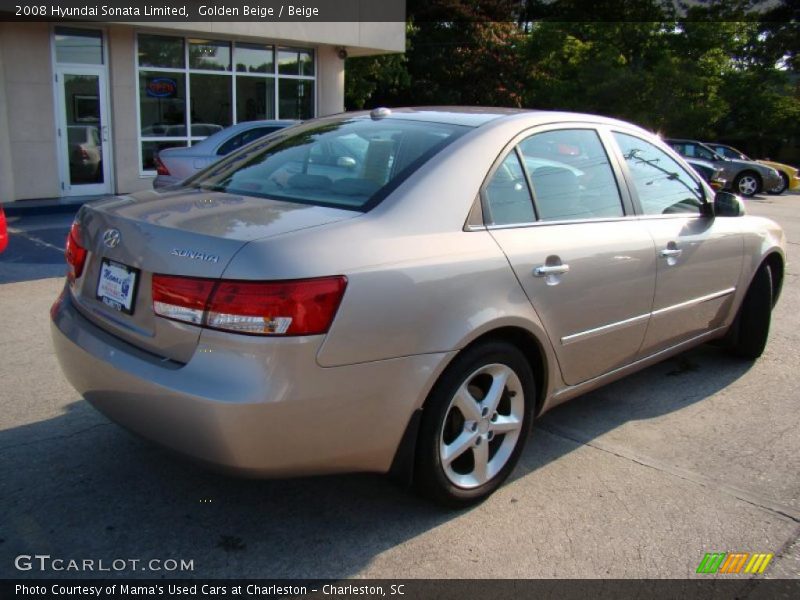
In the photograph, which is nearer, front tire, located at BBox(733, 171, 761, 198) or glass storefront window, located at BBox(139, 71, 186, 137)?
glass storefront window, located at BBox(139, 71, 186, 137)

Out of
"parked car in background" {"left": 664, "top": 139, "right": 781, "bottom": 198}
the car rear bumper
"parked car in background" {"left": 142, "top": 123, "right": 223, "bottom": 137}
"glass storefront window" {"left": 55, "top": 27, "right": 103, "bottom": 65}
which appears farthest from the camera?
"parked car in background" {"left": 664, "top": 139, "right": 781, "bottom": 198}

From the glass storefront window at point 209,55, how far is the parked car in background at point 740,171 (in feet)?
42.2

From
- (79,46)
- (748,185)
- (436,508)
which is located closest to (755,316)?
(436,508)

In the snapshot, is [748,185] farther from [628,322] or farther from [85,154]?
[628,322]

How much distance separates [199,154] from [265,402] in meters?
7.46

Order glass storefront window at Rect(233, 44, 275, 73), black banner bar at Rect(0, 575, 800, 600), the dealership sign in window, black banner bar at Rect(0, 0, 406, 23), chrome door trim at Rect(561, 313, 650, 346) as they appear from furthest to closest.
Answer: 1. glass storefront window at Rect(233, 44, 275, 73)
2. the dealership sign in window
3. black banner bar at Rect(0, 0, 406, 23)
4. chrome door trim at Rect(561, 313, 650, 346)
5. black banner bar at Rect(0, 575, 800, 600)

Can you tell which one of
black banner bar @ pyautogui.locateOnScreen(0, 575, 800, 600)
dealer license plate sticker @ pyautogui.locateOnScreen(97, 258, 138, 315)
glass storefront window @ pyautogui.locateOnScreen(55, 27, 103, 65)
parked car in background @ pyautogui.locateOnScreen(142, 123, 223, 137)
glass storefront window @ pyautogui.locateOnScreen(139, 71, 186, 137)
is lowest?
black banner bar @ pyautogui.locateOnScreen(0, 575, 800, 600)

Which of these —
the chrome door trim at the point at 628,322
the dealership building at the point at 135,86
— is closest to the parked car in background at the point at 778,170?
the dealership building at the point at 135,86

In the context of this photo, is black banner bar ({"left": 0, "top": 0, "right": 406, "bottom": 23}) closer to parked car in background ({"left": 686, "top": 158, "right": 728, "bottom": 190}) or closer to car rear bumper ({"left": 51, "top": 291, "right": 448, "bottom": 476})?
parked car in background ({"left": 686, "top": 158, "right": 728, "bottom": 190})

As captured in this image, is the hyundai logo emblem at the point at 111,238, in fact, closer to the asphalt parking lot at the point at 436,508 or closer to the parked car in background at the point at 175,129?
the asphalt parking lot at the point at 436,508

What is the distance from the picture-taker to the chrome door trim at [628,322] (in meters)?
3.41

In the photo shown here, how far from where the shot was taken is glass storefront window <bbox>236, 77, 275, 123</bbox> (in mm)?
16312

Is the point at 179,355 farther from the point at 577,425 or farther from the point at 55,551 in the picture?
the point at 577,425

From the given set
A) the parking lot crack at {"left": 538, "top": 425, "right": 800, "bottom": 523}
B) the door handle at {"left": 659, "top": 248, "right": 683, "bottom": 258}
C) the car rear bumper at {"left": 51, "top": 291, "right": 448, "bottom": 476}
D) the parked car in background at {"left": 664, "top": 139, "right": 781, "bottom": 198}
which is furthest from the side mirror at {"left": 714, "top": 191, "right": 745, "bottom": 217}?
the parked car in background at {"left": 664, "top": 139, "right": 781, "bottom": 198}
